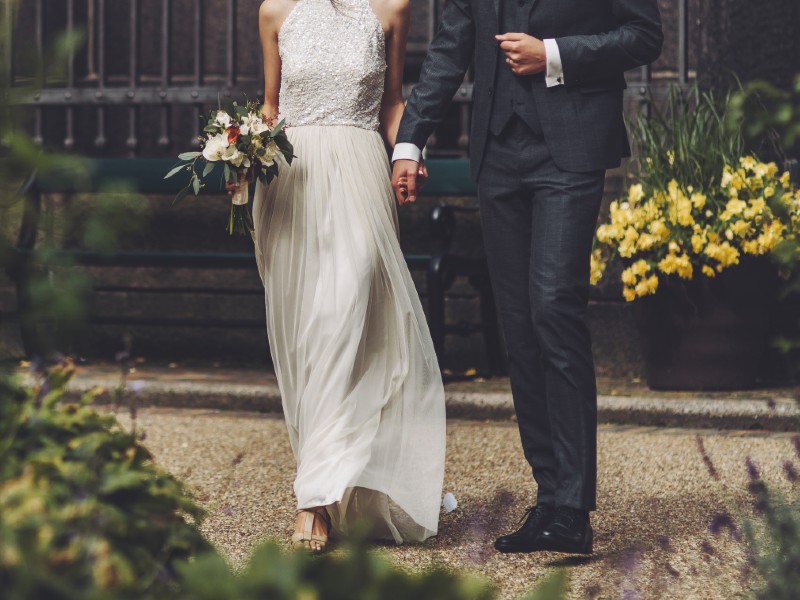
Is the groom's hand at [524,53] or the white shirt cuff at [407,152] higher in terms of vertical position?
the groom's hand at [524,53]

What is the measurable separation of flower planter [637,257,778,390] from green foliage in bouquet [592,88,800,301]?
0.34 ft

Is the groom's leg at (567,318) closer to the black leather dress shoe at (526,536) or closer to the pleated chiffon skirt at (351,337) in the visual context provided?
the black leather dress shoe at (526,536)

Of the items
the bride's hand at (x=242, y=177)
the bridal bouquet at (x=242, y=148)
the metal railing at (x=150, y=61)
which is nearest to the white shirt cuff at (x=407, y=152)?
the bridal bouquet at (x=242, y=148)

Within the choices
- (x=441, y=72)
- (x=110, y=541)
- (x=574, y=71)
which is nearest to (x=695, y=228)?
(x=441, y=72)

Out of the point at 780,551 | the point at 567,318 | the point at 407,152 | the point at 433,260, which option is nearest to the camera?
the point at 780,551

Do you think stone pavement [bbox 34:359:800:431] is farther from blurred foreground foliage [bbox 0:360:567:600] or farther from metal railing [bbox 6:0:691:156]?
blurred foreground foliage [bbox 0:360:567:600]

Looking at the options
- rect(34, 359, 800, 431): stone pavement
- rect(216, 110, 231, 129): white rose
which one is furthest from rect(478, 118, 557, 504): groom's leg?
rect(34, 359, 800, 431): stone pavement

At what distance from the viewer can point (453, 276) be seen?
6633mm

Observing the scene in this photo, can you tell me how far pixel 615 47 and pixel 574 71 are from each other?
0.14m

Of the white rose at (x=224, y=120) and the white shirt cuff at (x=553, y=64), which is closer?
the white shirt cuff at (x=553, y=64)

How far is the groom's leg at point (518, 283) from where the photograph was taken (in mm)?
3748

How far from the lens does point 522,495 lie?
4.36 metres

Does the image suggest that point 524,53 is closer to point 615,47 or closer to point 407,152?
point 615,47

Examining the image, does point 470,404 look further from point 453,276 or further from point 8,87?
point 8,87
